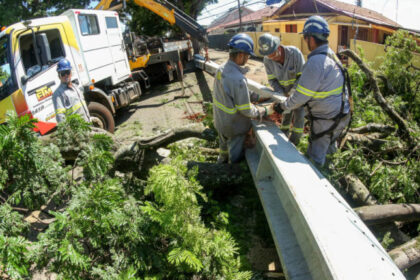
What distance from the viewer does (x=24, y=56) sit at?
16.5 ft

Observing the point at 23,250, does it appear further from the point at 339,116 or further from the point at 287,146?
the point at 339,116

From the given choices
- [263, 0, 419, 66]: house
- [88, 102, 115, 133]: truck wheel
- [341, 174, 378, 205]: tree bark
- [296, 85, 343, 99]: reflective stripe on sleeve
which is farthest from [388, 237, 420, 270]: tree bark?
[263, 0, 419, 66]: house

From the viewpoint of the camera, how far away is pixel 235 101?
3393 millimetres

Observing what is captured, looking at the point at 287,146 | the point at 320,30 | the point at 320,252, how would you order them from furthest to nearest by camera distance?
the point at 320,30, the point at 287,146, the point at 320,252

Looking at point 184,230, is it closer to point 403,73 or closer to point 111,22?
point 403,73

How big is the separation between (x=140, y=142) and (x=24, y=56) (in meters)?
3.39

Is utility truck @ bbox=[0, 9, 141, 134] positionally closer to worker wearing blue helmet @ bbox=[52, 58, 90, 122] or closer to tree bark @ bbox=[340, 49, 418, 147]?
worker wearing blue helmet @ bbox=[52, 58, 90, 122]

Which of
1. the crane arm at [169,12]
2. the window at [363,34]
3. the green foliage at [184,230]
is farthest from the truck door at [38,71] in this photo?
the window at [363,34]

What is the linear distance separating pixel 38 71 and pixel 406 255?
6.04 metres

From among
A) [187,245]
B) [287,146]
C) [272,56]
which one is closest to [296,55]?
[272,56]

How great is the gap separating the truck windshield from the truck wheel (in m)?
1.71

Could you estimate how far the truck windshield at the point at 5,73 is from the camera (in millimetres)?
4773

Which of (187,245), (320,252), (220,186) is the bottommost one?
(220,186)

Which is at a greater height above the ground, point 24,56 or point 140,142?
point 24,56
